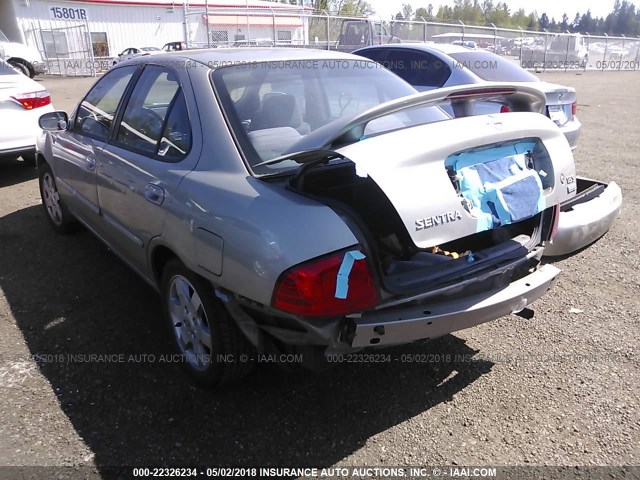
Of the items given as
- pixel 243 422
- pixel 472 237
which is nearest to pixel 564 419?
pixel 472 237

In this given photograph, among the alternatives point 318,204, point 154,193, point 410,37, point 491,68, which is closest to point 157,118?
point 154,193

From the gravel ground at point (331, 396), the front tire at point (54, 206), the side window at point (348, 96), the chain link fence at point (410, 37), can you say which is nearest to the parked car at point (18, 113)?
the front tire at point (54, 206)

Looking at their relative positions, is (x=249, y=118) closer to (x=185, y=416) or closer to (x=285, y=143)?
(x=285, y=143)

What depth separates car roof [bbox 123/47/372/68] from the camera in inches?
121

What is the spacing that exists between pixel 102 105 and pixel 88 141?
0.31 meters

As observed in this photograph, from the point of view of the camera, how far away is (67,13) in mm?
31688

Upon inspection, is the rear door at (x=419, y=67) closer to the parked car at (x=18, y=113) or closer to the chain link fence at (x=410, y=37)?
the parked car at (x=18, y=113)

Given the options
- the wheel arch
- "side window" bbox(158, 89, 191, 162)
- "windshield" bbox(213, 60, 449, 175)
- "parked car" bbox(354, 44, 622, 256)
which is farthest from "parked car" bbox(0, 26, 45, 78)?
"windshield" bbox(213, 60, 449, 175)

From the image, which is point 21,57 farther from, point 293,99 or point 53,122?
point 293,99

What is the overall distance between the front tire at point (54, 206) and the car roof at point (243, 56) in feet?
6.11

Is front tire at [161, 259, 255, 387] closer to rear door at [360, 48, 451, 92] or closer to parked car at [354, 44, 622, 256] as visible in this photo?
parked car at [354, 44, 622, 256]

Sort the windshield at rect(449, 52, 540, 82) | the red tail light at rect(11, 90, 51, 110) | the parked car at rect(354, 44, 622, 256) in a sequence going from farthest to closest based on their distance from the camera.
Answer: the windshield at rect(449, 52, 540, 82), the red tail light at rect(11, 90, 51, 110), the parked car at rect(354, 44, 622, 256)

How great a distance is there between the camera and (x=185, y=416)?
2.69m

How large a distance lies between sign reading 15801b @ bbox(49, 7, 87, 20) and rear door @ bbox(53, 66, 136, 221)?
32538 mm
